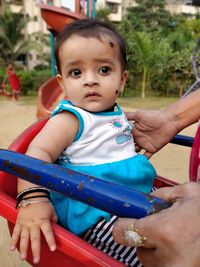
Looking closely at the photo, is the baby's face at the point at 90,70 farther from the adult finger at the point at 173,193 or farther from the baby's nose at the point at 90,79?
the adult finger at the point at 173,193

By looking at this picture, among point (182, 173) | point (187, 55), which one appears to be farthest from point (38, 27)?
point (182, 173)

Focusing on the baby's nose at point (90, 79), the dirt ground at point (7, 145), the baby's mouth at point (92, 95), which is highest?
the baby's nose at point (90, 79)

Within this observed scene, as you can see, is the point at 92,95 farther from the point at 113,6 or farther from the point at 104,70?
the point at 113,6

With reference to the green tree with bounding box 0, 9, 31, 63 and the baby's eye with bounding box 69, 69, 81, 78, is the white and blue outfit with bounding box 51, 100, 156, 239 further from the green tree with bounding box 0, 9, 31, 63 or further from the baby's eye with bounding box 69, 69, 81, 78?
the green tree with bounding box 0, 9, 31, 63

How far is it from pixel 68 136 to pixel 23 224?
0.91ft

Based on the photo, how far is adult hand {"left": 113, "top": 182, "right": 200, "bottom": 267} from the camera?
1.33 ft

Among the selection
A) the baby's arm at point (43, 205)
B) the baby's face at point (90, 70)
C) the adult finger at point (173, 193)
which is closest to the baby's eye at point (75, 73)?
the baby's face at point (90, 70)

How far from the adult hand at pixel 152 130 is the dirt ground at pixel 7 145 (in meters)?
0.87

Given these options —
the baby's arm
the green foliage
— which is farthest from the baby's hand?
the green foliage

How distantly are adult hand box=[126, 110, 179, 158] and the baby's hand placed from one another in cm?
62

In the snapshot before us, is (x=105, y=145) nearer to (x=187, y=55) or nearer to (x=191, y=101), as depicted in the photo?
(x=191, y=101)

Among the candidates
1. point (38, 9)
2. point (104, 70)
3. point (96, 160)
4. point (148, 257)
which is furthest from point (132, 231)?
point (38, 9)

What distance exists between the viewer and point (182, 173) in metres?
2.87

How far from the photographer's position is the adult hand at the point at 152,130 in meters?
1.25
